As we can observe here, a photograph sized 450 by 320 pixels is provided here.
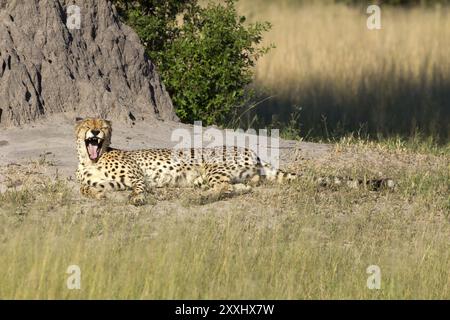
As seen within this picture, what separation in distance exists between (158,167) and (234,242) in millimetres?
1972

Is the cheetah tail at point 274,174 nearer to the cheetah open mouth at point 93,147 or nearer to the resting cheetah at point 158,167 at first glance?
the resting cheetah at point 158,167

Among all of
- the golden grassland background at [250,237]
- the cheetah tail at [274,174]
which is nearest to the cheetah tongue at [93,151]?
the golden grassland background at [250,237]

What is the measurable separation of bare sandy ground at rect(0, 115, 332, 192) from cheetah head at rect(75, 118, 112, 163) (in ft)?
0.91

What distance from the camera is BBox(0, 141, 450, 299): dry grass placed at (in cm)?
656

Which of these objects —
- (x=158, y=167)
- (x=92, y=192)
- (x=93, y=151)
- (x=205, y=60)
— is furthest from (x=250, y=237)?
(x=205, y=60)

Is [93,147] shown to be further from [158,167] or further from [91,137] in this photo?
[158,167]

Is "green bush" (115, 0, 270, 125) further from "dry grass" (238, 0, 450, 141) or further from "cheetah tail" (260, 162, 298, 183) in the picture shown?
"cheetah tail" (260, 162, 298, 183)

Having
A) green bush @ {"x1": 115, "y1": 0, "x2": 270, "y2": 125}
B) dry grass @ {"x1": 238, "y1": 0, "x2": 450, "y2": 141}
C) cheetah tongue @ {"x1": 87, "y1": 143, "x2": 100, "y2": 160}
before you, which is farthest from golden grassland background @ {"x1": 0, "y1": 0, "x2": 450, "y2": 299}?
dry grass @ {"x1": 238, "y1": 0, "x2": 450, "y2": 141}

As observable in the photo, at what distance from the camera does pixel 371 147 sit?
1116cm

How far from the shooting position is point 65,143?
10195mm

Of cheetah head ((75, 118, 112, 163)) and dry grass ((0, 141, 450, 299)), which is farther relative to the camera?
cheetah head ((75, 118, 112, 163))
